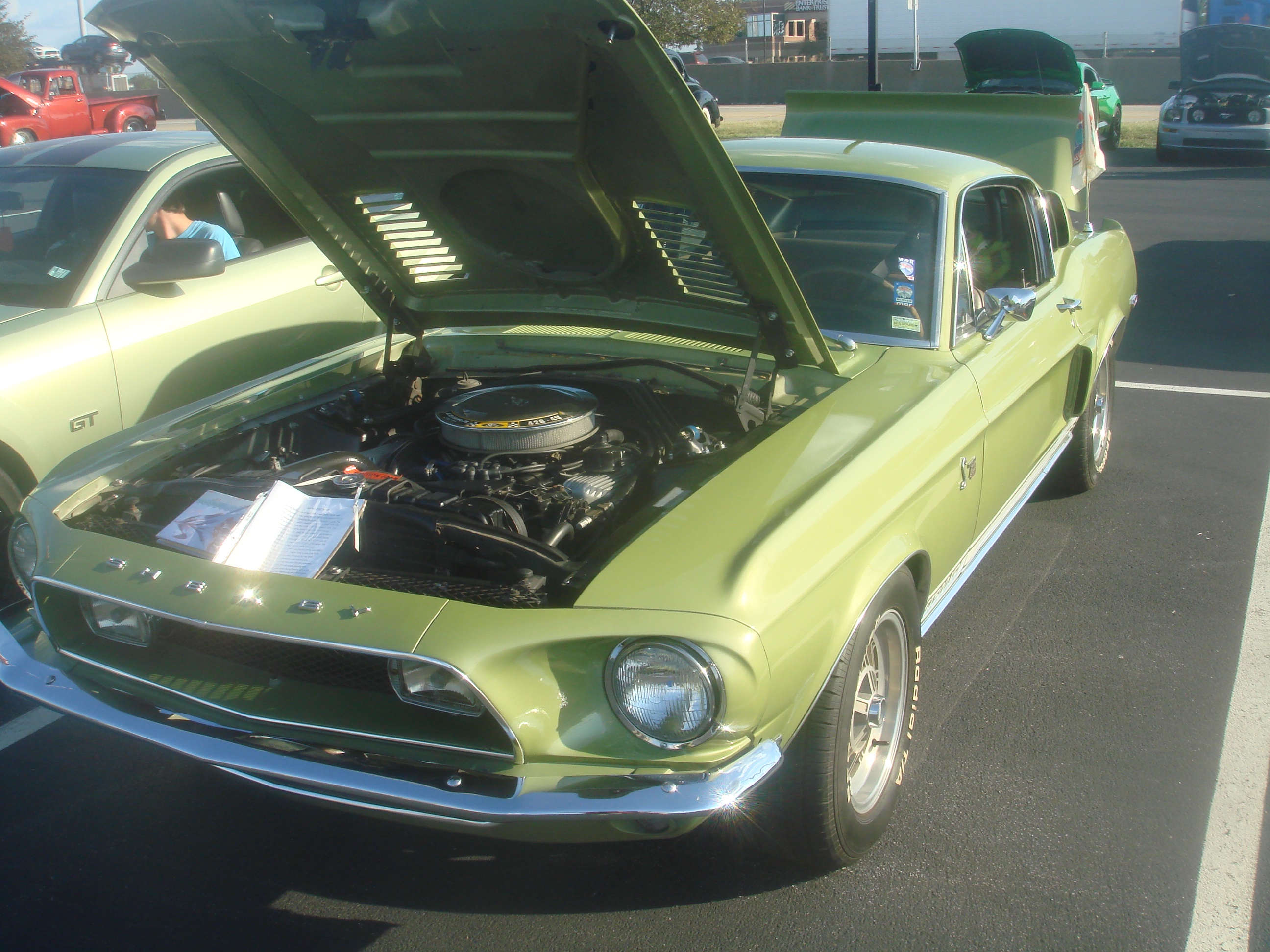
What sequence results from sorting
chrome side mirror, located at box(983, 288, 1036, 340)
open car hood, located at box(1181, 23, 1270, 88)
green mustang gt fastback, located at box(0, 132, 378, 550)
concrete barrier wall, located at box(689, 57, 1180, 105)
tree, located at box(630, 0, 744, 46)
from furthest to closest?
concrete barrier wall, located at box(689, 57, 1180, 105) < tree, located at box(630, 0, 744, 46) < open car hood, located at box(1181, 23, 1270, 88) < green mustang gt fastback, located at box(0, 132, 378, 550) < chrome side mirror, located at box(983, 288, 1036, 340)

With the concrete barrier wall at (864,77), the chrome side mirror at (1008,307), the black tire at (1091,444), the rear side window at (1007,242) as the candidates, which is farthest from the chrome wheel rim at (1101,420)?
the concrete barrier wall at (864,77)

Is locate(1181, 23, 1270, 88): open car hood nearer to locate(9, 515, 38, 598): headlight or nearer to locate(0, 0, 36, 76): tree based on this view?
locate(9, 515, 38, 598): headlight

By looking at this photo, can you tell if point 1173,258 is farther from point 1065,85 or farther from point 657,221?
point 657,221

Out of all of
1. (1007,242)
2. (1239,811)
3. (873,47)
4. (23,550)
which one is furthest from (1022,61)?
(23,550)

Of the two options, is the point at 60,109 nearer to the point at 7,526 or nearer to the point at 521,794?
the point at 7,526

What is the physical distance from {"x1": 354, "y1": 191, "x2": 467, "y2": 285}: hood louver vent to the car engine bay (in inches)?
13.1

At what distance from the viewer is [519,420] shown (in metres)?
2.88

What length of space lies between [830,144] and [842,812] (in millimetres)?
2486

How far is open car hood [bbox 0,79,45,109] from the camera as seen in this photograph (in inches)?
773

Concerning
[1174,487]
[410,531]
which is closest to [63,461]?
[410,531]

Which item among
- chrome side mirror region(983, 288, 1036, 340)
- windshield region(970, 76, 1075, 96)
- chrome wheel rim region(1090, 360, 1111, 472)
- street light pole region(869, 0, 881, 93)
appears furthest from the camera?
street light pole region(869, 0, 881, 93)

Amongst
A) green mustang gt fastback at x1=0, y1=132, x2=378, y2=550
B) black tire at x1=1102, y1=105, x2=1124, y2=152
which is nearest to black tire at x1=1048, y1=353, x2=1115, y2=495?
green mustang gt fastback at x1=0, y1=132, x2=378, y2=550

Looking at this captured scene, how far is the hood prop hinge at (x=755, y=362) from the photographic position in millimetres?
2939

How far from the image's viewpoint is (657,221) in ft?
9.52
